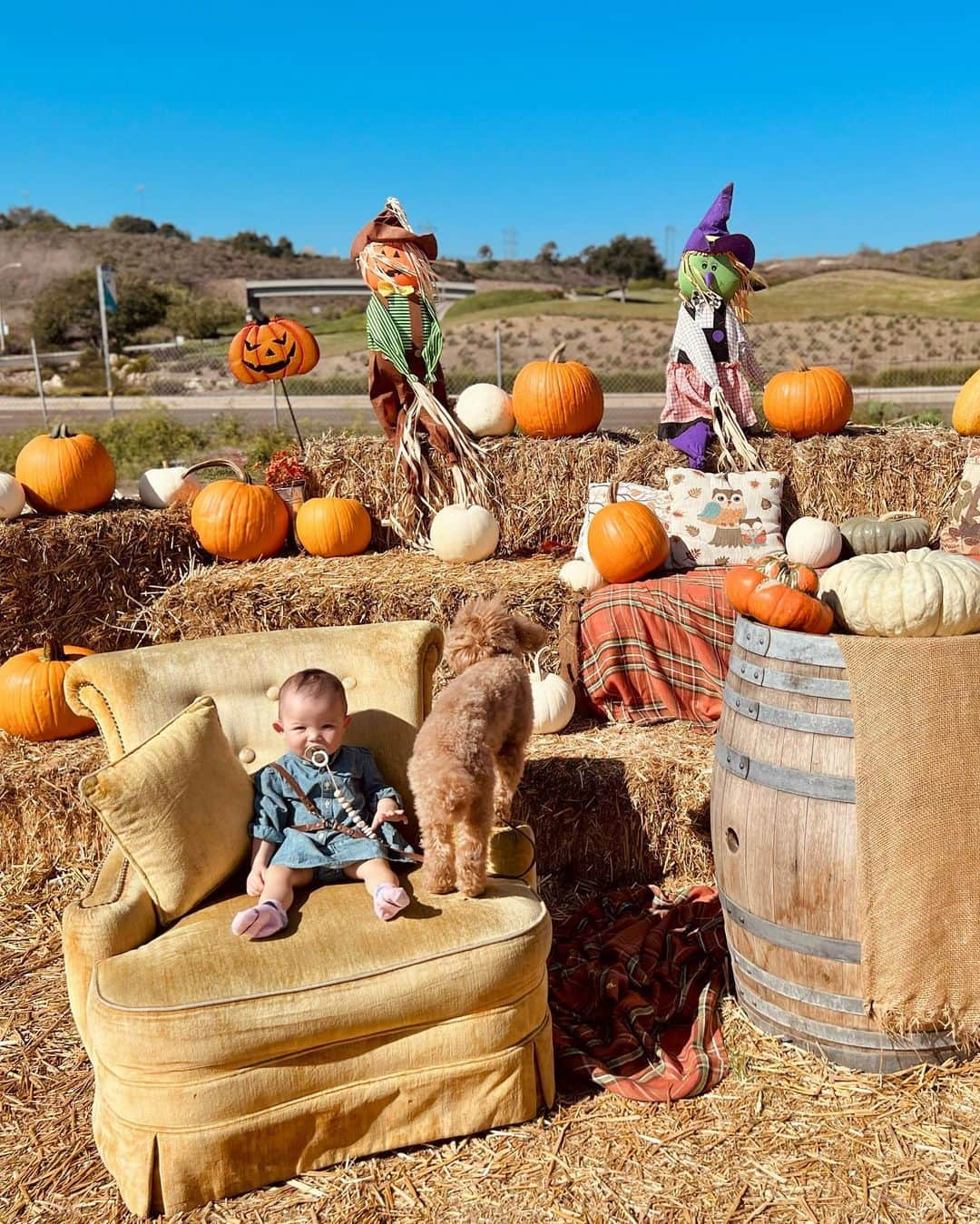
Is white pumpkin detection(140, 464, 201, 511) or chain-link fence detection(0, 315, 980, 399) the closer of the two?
white pumpkin detection(140, 464, 201, 511)

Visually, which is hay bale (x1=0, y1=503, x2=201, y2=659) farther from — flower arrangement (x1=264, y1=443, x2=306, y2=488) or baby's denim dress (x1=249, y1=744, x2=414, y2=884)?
baby's denim dress (x1=249, y1=744, x2=414, y2=884)

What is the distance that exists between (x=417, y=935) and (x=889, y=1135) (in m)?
1.47

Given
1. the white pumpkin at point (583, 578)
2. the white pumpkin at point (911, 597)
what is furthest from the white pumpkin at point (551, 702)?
the white pumpkin at point (911, 597)

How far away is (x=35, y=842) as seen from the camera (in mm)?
4570

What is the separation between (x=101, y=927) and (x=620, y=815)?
2318 mm

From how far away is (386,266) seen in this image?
19.8 ft

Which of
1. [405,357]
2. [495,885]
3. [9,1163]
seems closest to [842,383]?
[405,357]

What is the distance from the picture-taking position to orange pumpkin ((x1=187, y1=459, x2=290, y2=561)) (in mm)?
6020

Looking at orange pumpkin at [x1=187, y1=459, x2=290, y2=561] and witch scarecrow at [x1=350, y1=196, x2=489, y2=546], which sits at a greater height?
witch scarecrow at [x1=350, y1=196, x2=489, y2=546]

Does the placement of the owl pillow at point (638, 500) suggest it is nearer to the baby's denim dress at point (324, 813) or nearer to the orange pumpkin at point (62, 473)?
the baby's denim dress at point (324, 813)

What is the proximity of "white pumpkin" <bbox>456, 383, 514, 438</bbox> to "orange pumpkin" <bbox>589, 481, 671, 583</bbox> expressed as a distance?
1439mm

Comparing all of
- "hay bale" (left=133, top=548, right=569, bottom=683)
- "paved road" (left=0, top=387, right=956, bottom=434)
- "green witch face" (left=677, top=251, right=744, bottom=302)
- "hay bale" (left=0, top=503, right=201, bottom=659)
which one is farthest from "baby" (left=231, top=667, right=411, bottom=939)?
"paved road" (left=0, top=387, right=956, bottom=434)

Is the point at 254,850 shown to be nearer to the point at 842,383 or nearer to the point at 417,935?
the point at 417,935

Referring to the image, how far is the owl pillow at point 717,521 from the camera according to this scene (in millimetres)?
5699
